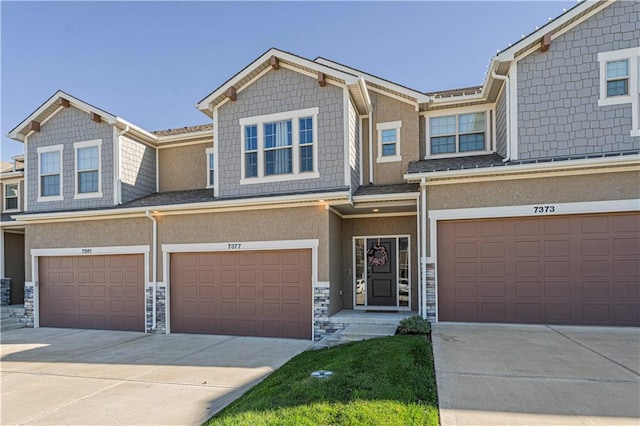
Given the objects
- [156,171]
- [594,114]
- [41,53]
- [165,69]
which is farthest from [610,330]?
[41,53]

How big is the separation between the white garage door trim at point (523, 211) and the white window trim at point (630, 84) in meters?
1.91

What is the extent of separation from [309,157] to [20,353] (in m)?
8.61

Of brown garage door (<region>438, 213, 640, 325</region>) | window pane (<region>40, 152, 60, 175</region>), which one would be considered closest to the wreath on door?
brown garage door (<region>438, 213, 640, 325</region>)

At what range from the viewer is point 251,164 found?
11.0m

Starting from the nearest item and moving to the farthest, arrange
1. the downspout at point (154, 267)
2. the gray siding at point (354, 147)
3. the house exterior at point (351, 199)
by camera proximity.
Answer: the house exterior at point (351, 199)
the gray siding at point (354, 147)
the downspout at point (154, 267)

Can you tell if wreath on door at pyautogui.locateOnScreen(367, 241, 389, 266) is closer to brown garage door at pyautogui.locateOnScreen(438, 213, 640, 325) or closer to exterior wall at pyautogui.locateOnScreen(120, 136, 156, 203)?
brown garage door at pyautogui.locateOnScreen(438, 213, 640, 325)

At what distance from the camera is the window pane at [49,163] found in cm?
1309

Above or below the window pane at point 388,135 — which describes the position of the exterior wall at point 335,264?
below

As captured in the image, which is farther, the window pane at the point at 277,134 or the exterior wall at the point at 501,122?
the window pane at the point at 277,134

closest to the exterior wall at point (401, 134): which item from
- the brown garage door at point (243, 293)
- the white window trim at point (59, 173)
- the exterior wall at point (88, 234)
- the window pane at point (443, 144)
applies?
the window pane at point (443, 144)

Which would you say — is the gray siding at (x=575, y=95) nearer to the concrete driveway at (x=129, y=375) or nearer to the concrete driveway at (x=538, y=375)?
the concrete driveway at (x=538, y=375)

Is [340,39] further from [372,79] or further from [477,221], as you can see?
[477,221]

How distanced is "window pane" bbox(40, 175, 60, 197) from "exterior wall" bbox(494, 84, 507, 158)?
14102 millimetres

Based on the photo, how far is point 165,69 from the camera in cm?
1427
